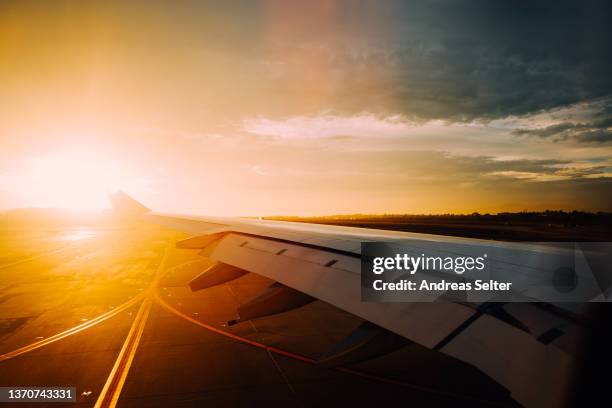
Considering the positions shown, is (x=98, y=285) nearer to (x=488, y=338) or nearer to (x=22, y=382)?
(x=22, y=382)

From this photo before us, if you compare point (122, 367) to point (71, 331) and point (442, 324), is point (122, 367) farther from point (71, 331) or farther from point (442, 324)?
point (442, 324)

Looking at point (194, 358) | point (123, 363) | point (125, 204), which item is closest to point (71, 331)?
point (123, 363)

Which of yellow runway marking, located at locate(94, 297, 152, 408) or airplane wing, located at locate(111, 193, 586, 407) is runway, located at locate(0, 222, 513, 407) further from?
airplane wing, located at locate(111, 193, 586, 407)

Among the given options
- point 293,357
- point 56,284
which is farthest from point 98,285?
point 293,357

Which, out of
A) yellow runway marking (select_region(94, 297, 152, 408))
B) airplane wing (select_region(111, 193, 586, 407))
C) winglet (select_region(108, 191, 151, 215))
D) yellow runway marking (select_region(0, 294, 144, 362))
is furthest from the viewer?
winglet (select_region(108, 191, 151, 215))

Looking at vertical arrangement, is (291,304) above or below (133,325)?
above

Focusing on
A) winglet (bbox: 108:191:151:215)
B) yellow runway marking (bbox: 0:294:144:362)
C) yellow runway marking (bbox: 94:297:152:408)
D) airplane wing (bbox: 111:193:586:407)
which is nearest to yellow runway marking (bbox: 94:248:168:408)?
yellow runway marking (bbox: 94:297:152:408)
